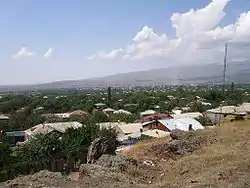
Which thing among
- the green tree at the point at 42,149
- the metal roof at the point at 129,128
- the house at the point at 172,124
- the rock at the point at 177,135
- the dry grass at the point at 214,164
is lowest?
the metal roof at the point at 129,128

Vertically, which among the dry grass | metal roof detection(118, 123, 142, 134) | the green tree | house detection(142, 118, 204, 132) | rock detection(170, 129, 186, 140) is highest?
the dry grass

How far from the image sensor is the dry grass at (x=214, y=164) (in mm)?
10540

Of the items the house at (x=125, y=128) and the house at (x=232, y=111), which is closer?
the house at (x=232, y=111)

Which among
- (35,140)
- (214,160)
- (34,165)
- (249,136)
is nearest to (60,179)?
(214,160)

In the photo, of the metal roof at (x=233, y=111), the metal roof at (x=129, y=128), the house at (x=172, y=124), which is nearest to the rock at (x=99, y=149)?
the metal roof at (x=233, y=111)

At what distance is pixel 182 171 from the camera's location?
40.6 ft

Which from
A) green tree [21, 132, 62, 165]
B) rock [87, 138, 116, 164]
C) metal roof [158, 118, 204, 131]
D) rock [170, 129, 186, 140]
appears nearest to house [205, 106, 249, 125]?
metal roof [158, 118, 204, 131]

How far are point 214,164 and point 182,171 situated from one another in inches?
45.6

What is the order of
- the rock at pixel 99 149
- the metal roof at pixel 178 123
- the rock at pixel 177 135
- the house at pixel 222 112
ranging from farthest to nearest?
the metal roof at pixel 178 123
the house at pixel 222 112
the rock at pixel 177 135
the rock at pixel 99 149

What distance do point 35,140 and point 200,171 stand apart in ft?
55.6

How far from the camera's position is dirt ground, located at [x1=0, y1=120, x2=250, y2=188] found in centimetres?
1053

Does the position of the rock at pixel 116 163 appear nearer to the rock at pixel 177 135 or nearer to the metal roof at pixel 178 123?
the rock at pixel 177 135

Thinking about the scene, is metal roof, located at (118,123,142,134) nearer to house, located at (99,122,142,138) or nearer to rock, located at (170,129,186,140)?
house, located at (99,122,142,138)

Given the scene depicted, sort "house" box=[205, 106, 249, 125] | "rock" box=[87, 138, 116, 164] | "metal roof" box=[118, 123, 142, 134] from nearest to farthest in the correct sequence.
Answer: "rock" box=[87, 138, 116, 164] → "house" box=[205, 106, 249, 125] → "metal roof" box=[118, 123, 142, 134]
